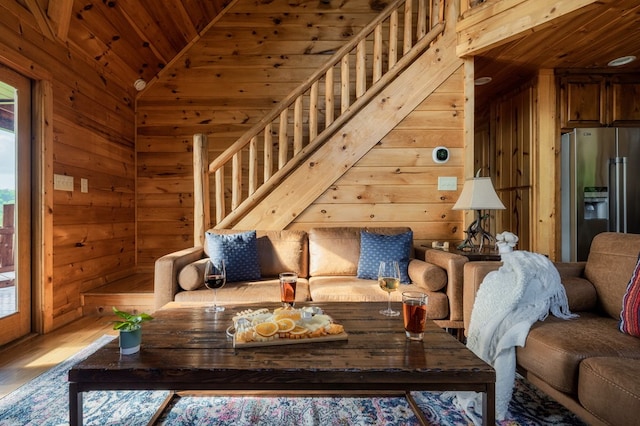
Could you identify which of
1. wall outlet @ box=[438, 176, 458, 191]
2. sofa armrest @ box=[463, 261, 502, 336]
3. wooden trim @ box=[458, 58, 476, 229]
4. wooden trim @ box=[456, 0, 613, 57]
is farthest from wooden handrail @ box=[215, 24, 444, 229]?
sofa armrest @ box=[463, 261, 502, 336]

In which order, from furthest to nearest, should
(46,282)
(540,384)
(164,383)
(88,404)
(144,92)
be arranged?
(144,92) → (46,282) → (88,404) → (540,384) → (164,383)

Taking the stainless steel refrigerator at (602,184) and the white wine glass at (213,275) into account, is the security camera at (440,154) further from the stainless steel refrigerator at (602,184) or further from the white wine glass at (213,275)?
the white wine glass at (213,275)

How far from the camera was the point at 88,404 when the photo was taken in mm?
1826

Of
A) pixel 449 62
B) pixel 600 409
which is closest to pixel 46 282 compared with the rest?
pixel 600 409

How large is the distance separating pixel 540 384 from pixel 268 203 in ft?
8.04

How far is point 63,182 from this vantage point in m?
3.25

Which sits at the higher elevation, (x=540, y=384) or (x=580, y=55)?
(x=580, y=55)

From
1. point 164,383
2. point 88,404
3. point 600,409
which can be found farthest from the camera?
point 88,404

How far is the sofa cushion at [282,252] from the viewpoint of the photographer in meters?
3.04

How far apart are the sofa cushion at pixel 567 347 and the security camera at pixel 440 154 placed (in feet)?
6.63

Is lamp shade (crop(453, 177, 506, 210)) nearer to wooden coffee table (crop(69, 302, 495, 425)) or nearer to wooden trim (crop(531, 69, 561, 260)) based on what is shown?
wooden trim (crop(531, 69, 561, 260))

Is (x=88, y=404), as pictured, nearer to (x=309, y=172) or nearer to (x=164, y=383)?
(x=164, y=383)

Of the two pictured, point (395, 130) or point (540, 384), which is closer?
point (540, 384)

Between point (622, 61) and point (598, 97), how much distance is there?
400 mm
